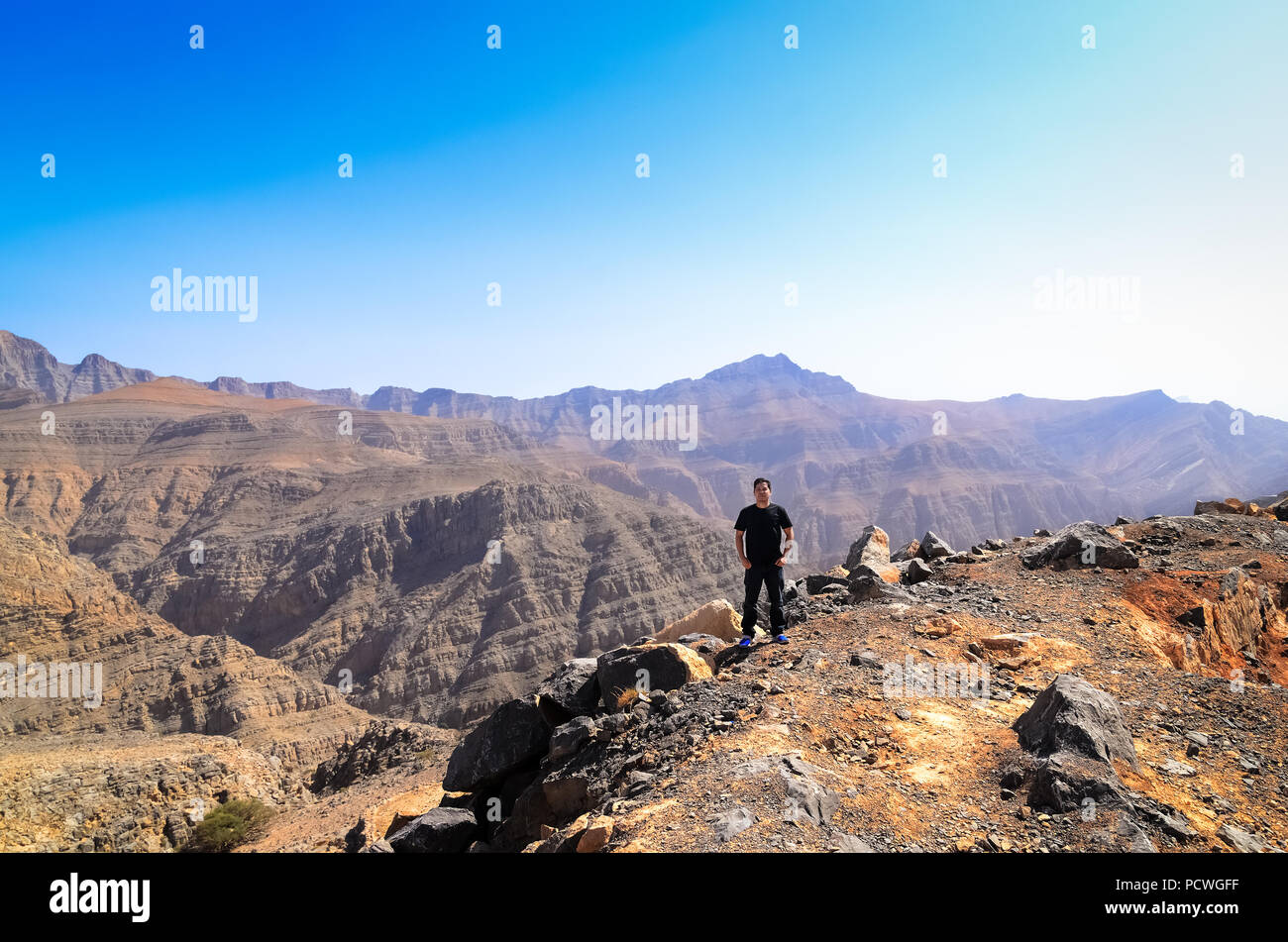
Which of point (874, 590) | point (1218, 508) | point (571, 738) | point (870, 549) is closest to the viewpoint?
→ point (571, 738)

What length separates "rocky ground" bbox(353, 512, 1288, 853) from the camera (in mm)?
4793

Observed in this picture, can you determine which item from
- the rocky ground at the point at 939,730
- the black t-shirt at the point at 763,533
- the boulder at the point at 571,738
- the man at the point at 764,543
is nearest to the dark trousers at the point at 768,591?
the man at the point at 764,543

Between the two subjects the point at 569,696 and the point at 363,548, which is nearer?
the point at 569,696

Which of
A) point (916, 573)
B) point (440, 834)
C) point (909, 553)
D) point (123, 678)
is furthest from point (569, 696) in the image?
point (123, 678)

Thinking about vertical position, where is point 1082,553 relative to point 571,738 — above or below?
above

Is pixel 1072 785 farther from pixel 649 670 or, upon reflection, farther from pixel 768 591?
pixel 649 670

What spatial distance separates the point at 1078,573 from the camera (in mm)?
11500

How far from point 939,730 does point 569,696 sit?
488 centimetres

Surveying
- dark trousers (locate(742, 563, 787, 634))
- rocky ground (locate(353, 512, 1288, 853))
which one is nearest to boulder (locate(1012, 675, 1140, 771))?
rocky ground (locate(353, 512, 1288, 853))

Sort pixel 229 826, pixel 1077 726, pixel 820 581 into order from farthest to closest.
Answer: pixel 229 826, pixel 820 581, pixel 1077 726

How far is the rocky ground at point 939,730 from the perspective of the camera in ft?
15.7

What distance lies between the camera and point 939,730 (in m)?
6.41

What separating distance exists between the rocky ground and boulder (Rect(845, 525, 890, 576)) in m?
1.69
